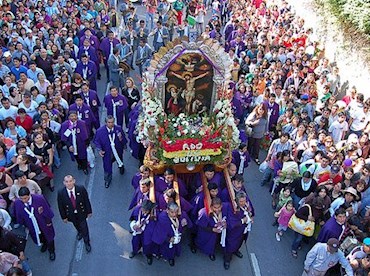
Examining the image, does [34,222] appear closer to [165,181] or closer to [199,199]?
[165,181]

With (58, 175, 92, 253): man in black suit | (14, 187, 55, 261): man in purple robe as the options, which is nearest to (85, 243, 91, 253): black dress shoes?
(58, 175, 92, 253): man in black suit

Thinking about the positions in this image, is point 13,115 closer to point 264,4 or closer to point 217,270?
point 217,270

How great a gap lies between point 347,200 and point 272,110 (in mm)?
3596

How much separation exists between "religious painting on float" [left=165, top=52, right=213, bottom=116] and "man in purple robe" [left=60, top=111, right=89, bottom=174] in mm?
1999

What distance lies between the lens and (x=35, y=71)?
11234 millimetres

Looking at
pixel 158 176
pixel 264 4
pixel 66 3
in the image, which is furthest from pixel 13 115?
pixel 264 4

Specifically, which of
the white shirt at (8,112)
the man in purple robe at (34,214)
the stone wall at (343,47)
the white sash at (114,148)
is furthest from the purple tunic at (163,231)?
the stone wall at (343,47)

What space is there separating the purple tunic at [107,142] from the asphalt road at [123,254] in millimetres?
753

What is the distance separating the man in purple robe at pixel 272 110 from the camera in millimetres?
10755

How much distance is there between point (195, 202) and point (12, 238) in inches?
129

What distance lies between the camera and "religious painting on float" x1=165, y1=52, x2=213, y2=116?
8.70 m

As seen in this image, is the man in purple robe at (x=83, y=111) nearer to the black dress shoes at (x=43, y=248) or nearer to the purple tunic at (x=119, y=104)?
the purple tunic at (x=119, y=104)

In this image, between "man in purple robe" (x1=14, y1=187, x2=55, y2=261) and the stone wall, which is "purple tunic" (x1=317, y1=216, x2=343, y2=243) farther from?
the stone wall

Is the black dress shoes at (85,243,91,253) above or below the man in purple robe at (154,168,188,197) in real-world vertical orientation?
below
